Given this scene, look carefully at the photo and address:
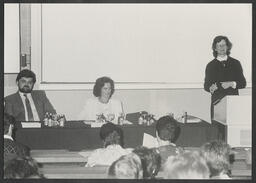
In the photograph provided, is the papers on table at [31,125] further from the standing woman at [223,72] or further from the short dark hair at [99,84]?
the standing woman at [223,72]

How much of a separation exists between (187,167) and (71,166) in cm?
118

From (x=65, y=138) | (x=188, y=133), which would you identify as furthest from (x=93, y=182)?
(x=188, y=133)

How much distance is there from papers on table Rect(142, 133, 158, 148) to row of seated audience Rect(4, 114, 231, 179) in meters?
0.19

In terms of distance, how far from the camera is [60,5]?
472 cm

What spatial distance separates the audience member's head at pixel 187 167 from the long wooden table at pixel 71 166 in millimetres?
219

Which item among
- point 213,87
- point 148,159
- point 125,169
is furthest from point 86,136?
point 213,87

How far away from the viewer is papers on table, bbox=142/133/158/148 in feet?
13.0

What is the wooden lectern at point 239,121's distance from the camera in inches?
149

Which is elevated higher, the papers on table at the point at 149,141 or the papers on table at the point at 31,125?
the papers on table at the point at 31,125

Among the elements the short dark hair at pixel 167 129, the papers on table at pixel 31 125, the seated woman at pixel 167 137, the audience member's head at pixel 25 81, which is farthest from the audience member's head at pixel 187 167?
the audience member's head at pixel 25 81

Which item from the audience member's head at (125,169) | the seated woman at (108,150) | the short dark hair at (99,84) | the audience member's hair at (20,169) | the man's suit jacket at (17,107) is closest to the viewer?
the audience member's hair at (20,169)

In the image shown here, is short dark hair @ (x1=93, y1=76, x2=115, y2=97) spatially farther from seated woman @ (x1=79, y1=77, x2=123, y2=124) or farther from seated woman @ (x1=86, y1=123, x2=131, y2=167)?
seated woman @ (x1=86, y1=123, x2=131, y2=167)

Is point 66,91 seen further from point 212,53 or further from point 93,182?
point 93,182

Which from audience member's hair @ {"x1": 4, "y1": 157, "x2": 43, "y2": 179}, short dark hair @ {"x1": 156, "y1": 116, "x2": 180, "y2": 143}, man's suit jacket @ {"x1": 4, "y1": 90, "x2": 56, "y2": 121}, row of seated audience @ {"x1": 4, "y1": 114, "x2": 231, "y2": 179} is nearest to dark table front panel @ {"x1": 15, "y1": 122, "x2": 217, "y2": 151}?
row of seated audience @ {"x1": 4, "y1": 114, "x2": 231, "y2": 179}
